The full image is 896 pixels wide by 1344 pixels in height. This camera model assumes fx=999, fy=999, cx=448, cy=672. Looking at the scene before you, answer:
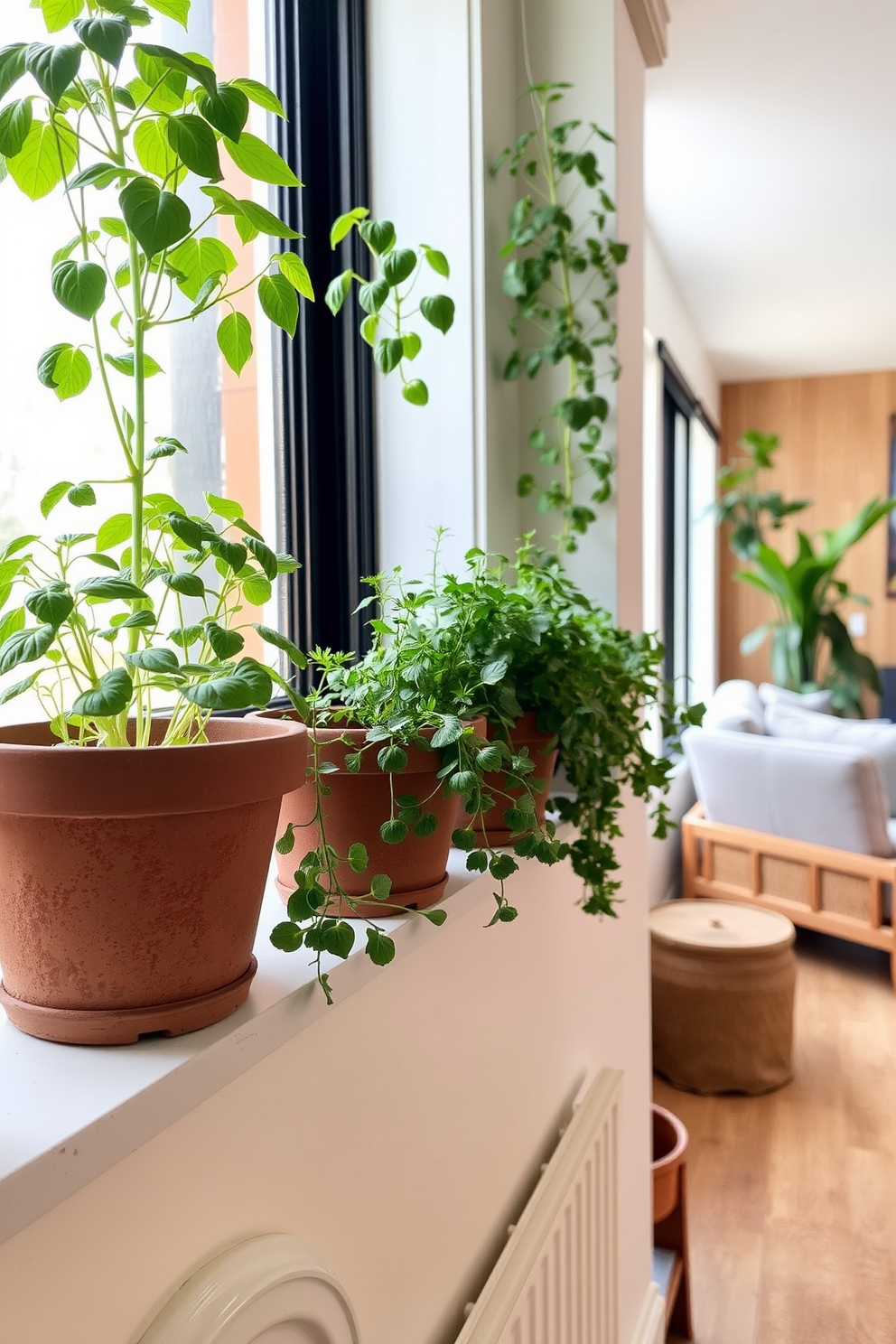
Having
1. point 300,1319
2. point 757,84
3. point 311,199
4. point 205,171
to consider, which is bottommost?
point 300,1319

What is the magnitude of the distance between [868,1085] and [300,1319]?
8.30ft

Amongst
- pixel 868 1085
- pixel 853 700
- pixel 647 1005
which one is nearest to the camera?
pixel 647 1005

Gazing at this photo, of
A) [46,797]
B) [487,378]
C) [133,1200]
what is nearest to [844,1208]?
[487,378]

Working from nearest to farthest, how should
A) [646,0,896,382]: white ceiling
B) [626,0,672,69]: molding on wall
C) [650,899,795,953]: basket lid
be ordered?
[626,0,672,69]: molding on wall
[646,0,896,382]: white ceiling
[650,899,795,953]: basket lid

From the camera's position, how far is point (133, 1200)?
0.55 metres

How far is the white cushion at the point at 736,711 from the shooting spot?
365 centimetres

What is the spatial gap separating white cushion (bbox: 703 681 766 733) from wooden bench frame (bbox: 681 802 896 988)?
0.36 meters

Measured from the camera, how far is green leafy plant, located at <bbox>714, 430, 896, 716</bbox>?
4938mm

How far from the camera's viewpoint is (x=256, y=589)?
67cm

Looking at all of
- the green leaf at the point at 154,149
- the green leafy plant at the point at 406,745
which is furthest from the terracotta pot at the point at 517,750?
the green leaf at the point at 154,149

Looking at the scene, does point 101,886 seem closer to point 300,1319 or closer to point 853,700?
point 300,1319

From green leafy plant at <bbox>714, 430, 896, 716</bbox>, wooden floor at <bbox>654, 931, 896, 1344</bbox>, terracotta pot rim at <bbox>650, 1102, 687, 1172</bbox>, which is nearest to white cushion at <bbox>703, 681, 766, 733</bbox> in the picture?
green leafy plant at <bbox>714, 430, 896, 716</bbox>

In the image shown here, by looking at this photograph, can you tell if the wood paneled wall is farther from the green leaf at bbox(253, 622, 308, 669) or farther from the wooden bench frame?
the green leaf at bbox(253, 622, 308, 669)

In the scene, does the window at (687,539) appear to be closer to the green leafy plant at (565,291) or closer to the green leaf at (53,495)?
the green leafy plant at (565,291)
